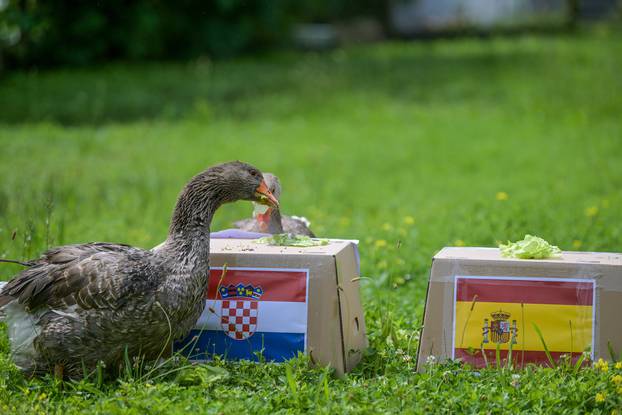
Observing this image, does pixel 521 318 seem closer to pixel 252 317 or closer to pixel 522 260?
pixel 522 260

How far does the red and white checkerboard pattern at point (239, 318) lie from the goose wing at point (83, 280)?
0.54 m

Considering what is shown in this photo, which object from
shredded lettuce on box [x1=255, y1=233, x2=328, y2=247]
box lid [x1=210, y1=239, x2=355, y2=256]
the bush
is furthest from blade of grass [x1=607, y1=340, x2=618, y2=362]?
the bush

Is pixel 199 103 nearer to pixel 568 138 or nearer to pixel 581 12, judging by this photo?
pixel 568 138

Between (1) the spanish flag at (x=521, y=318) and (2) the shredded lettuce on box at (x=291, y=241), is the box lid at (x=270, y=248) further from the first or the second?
(1) the spanish flag at (x=521, y=318)

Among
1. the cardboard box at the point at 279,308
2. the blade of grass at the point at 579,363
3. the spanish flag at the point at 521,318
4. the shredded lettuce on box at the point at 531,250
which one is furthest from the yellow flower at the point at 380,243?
the blade of grass at the point at 579,363

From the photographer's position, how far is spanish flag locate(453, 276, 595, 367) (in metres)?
4.41

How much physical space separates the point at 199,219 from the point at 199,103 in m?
11.9

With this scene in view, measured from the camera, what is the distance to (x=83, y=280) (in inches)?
173

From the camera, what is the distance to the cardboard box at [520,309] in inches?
173

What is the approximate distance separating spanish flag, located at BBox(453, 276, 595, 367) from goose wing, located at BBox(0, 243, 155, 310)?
169cm

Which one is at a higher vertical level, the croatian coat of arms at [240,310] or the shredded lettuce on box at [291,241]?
the shredded lettuce on box at [291,241]

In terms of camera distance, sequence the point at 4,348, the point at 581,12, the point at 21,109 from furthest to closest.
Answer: the point at 581,12, the point at 21,109, the point at 4,348

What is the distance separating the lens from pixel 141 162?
12.0 metres

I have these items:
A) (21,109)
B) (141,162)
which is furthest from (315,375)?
(21,109)
